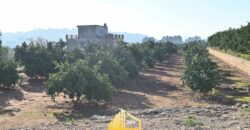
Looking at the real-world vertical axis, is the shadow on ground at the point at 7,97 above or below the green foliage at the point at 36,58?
below

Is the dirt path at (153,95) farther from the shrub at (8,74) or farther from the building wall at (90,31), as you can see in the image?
the building wall at (90,31)

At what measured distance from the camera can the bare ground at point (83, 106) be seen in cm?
1641

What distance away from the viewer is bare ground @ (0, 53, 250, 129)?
16406mm

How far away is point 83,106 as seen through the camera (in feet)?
72.8

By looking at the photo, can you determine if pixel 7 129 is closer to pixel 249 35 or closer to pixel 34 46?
pixel 34 46

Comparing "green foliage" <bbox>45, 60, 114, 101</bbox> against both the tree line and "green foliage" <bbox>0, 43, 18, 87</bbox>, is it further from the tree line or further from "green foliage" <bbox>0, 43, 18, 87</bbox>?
"green foliage" <bbox>0, 43, 18, 87</bbox>

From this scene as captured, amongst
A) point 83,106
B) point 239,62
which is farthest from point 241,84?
point 83,106

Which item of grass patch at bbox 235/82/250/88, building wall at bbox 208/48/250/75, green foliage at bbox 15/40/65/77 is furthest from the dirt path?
building wall at bbox 208/48/250/75

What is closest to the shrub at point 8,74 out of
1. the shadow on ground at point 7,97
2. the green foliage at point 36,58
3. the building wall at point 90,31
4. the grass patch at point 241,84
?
the shadow on ground at point 7,97

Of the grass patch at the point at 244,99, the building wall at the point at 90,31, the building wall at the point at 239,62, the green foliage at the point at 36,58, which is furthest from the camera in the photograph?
the building wall at the point at 90,31

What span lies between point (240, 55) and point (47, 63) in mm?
28036

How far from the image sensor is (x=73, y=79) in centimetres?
2184

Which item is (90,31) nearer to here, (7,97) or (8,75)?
(8,75)

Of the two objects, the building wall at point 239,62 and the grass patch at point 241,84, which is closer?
the grass patch at point 241,84
